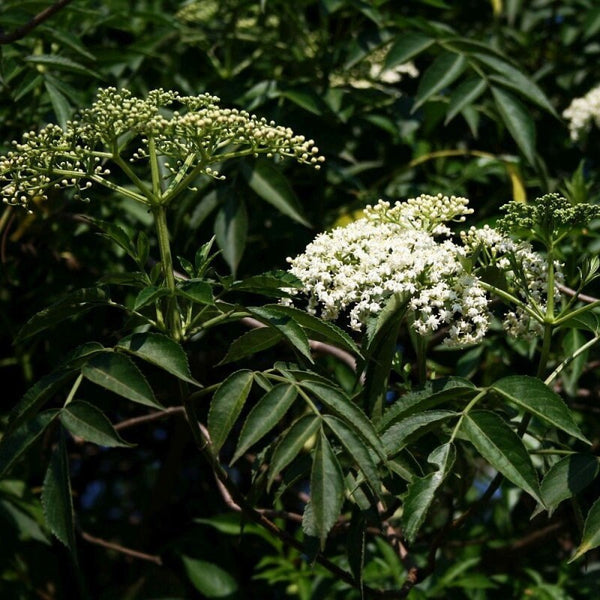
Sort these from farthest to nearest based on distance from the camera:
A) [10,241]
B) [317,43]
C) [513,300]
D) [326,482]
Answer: [317,43] → [10,241] → [513,300] → [326,482]

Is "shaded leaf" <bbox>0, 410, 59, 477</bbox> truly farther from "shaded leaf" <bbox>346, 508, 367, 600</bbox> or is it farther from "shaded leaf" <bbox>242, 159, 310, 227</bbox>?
"shaded leaf" <bbox>242, 159, 310, 227</bbox>

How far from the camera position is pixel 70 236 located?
321 centimetres

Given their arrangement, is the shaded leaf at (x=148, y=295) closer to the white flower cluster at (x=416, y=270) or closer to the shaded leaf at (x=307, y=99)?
the white flower cluster at (x=416, y=270)

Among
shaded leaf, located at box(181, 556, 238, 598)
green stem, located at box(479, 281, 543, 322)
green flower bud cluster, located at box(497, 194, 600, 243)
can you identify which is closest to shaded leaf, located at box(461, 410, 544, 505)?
green stem, located at box(479, 281, 543, 322)

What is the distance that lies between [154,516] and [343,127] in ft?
4.94

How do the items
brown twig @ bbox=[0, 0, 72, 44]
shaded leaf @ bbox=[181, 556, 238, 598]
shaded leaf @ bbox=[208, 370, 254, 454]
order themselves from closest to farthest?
shaded leaf @ bbox=[208, 370, 254, 454] → brown twig @ bbox=[0, 0, 72, 44] → shaded leaf @ bbox=[181, 556, 238, 598]

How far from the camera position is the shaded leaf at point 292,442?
162 cm

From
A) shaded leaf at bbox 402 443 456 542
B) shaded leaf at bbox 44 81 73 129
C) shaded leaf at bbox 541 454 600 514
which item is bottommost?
shaded leaf at bbox 541 454 600 514

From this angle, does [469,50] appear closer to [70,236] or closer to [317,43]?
[317,43]

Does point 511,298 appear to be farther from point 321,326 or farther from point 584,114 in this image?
point 584,114

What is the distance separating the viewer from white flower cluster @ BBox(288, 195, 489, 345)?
71.5 inches

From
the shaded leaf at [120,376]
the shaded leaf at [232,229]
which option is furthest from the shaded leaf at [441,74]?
the shaded leaf at [120,376]

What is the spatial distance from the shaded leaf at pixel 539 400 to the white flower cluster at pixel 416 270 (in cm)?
13

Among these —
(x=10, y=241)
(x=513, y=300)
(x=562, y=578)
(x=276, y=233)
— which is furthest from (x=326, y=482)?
(x=10, y=241)
